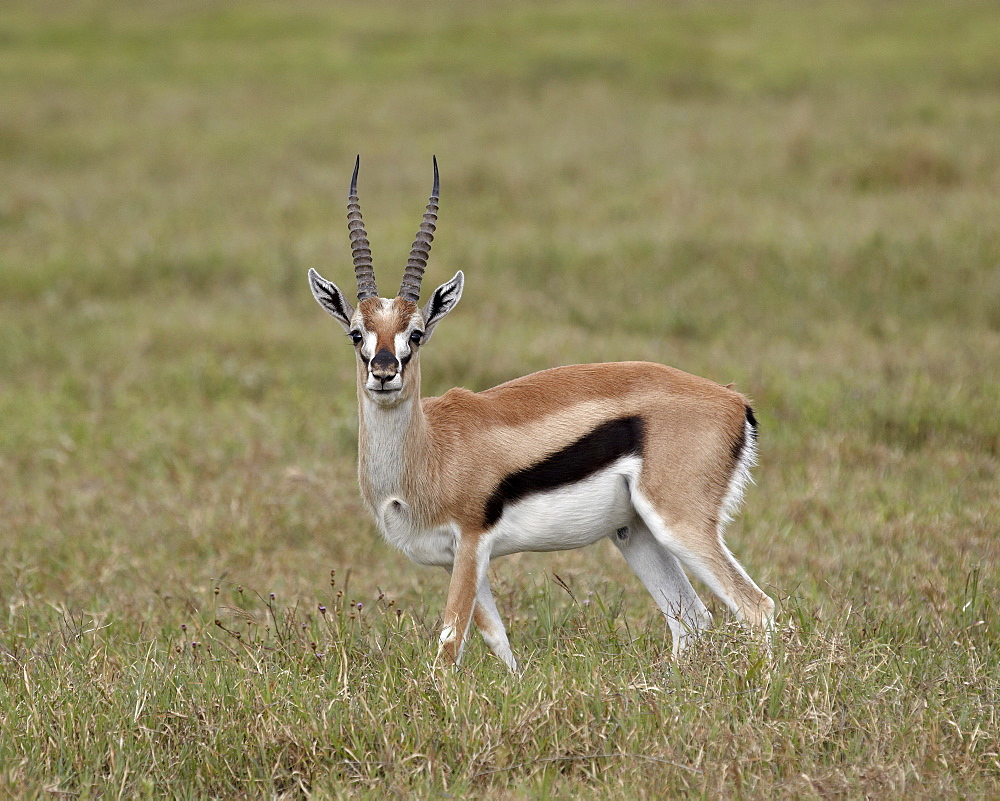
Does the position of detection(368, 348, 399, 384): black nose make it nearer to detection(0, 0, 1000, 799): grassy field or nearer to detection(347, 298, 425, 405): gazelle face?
detection(347, 298, 425, 405): gazelle face

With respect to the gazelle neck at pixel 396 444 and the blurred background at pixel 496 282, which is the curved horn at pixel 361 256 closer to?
the gazelle neck at pixel 396 444

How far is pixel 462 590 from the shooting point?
4316mm

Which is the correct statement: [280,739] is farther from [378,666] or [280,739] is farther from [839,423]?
[839,423]

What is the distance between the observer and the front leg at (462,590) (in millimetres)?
4250

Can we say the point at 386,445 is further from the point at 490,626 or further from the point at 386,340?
the point at 490,626

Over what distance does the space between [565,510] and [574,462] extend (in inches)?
7.2

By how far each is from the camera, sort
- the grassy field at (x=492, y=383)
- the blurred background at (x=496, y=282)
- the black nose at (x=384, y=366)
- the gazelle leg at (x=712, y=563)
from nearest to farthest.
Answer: the grassy field at (x=492, y=383) → the black nose at (x=384, y=366) → the gazelle leg at (x=712, y=563) → the blurred background at (x=496, y=282)

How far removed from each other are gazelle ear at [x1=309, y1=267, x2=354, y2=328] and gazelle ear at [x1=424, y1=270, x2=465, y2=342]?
0.30 m

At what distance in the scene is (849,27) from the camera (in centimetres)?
2355

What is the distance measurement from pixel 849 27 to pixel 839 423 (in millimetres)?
18110

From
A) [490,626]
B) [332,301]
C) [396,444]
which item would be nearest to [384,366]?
[396,444]

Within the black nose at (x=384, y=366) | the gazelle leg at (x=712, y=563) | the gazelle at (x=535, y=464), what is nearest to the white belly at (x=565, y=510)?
the gazelle at (x=535, y=464)

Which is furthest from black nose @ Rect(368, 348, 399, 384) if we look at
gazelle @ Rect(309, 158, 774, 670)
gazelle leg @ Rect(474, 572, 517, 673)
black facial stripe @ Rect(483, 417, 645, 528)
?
gazelle leg @ Rect(474, 572, 517, 673)

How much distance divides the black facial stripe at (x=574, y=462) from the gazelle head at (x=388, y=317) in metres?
0.53
